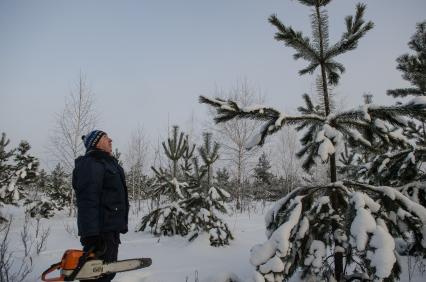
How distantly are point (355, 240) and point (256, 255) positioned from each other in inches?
28.3

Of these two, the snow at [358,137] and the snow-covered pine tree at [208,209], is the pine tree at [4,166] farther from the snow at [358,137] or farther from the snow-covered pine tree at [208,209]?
the snow at [358,137]

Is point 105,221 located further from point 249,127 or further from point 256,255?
point 249,127

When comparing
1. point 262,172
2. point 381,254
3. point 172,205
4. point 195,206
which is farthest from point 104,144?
point 262,172

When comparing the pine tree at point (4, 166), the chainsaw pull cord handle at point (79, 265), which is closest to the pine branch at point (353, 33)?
the chainsaw pull cord handle at point (79, 265)

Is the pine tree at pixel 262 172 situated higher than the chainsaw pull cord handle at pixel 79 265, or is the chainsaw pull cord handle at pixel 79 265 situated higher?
the pine tree at pixel 262 172

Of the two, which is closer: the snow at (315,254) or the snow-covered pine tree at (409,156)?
the snow at (315,254)

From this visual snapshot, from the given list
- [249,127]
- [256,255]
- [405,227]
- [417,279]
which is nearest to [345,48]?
[405,227]

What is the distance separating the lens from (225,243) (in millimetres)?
6988

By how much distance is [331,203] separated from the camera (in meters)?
2.87

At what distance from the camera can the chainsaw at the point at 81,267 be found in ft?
8.87

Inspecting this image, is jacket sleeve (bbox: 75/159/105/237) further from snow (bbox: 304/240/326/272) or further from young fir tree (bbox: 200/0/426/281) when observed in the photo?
snow (bbox: 304/240/326/272)

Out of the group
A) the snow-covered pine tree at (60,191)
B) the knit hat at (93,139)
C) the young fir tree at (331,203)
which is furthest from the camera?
the snow-covered pine tree at (60,191)

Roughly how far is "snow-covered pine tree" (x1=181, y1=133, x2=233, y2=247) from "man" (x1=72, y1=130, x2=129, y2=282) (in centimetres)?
397

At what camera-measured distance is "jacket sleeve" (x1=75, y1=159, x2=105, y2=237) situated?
2912mm
